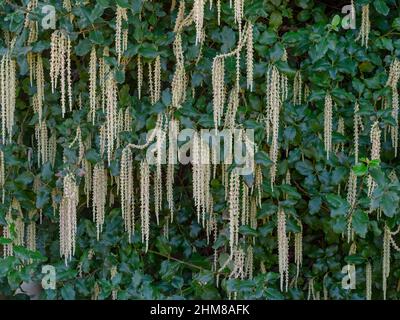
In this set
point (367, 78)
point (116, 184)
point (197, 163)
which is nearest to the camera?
point (197, 163)

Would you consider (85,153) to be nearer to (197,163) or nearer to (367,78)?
(197,163)

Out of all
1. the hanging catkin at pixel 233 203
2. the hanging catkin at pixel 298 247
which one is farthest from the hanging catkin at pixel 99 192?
the hanging catkin at pixel 298 247

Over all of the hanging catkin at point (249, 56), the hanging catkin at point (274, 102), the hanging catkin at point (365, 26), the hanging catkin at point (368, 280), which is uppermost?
the hanging catkin at point (365, 26)

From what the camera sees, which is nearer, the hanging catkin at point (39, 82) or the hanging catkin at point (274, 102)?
the hanging catkin at point (274, 102)

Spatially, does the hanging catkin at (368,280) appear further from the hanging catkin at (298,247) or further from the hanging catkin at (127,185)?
the hanging catkin at (127,185)

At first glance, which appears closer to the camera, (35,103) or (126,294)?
(126,294)

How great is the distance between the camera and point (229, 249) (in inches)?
114

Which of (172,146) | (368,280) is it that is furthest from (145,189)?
(368,280)

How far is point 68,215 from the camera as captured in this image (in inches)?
109

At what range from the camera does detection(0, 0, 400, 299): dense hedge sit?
8.79 ft

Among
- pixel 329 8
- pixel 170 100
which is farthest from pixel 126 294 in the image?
pixel 329 8

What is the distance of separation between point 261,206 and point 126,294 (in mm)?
640

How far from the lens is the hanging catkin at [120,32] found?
8.77 ft

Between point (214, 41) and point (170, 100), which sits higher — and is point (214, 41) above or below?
above
